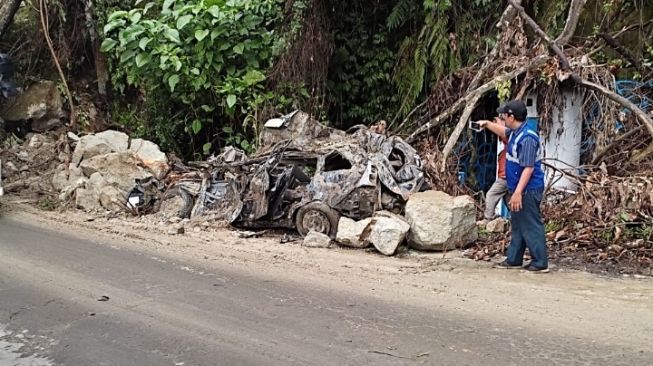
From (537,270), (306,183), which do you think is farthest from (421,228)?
(306,183)

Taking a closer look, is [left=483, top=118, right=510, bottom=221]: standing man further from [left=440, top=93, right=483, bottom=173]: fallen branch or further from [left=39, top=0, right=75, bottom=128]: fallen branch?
[left=39, top=0, right=75, bottom=128]: fallen branch

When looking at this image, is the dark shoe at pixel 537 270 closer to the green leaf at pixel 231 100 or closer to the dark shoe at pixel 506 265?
the dark shoe at pixel 506 265

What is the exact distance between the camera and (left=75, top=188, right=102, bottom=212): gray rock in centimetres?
965

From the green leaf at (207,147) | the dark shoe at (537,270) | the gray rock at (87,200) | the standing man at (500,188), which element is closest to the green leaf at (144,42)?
the green leaf at (207,147)

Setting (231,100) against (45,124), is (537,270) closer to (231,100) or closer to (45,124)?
(231,100)

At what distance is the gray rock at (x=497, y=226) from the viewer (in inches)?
300

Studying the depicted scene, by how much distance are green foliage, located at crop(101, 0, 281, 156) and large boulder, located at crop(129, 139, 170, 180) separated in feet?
3.24

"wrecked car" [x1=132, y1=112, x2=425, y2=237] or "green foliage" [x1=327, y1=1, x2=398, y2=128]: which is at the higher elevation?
"green foliage" [x1=327, y1=1, x2=398, y2=128]

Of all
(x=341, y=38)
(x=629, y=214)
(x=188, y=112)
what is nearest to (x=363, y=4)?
(x=341, y=38)

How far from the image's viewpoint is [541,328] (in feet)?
15.0

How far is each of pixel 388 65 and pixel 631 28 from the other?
4140 mm

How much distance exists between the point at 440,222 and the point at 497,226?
3.19ft

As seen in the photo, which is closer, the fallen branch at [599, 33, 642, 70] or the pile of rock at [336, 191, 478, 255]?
the pile of rock at [336, 191, 478, 255]

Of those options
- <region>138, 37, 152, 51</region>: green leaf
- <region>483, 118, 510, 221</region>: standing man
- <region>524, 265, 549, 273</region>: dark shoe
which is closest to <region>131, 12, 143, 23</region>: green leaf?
<region>138, 37, 152, 51</region>: green leaf
